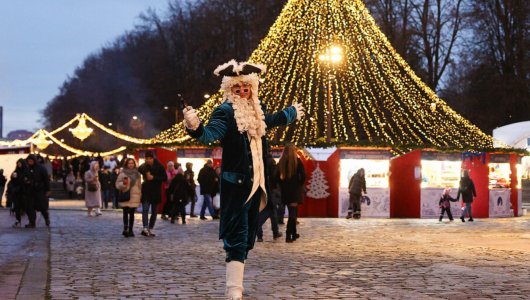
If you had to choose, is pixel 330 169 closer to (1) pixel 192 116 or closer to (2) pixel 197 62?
(1) pixel 192 116

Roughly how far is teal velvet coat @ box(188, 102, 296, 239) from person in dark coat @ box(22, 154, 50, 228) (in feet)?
48.8

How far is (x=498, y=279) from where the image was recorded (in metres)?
12.3

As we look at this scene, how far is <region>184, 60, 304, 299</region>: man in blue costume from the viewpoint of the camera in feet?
31.5

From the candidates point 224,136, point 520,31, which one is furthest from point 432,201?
point 520,31

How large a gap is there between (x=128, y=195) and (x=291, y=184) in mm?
3217

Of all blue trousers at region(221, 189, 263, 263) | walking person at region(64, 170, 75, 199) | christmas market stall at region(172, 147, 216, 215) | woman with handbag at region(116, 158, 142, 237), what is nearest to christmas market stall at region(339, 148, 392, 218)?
christmas market stall at region(172, 147, 216, 215)

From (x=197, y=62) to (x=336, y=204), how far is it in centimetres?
4220

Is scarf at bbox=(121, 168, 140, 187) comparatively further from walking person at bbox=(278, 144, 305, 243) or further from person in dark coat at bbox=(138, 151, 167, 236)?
walking person at bbox=(278, 144, 305, 243)

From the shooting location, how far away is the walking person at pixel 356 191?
29.4 m

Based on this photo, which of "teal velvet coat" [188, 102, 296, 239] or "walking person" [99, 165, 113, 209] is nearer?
"teal velvet coat" [188, 102, 296, 239]

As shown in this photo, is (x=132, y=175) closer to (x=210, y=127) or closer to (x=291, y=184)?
(x=291, y=184)

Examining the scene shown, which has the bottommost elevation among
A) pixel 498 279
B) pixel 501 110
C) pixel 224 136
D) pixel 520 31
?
pixel 498 279

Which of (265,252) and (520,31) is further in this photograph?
(520,31)

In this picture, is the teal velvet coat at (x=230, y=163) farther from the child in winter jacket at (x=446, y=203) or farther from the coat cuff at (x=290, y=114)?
the child in winter jacket at (x=446, y=203)
